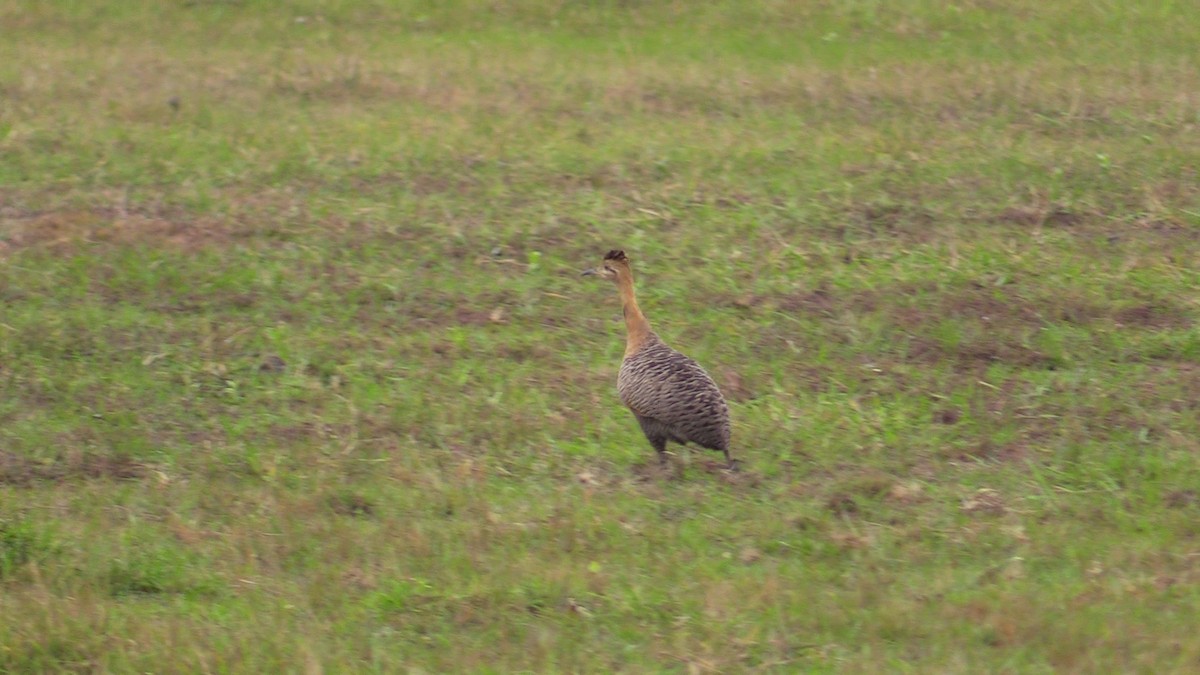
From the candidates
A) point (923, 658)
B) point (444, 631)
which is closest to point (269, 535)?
point (444, 631)

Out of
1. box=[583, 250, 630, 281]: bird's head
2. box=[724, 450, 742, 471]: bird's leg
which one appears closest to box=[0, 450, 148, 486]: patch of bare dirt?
box=[583, 250, 630, 281]: bird's head

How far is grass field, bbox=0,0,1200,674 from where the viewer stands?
18.3ft

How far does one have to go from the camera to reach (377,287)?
935 centimetres

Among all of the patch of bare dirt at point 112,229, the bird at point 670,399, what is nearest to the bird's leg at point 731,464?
the bird at point 670,399

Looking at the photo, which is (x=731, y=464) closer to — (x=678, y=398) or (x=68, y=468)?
(x=678, y=398)

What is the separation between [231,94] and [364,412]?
634 cm

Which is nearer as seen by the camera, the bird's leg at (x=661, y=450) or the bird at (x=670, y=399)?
the bird at (x=670, y=399)

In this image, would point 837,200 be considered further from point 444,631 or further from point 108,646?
point 108,646

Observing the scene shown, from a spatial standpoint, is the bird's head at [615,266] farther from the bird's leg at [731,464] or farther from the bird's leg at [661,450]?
the bird's leg at [731,464]

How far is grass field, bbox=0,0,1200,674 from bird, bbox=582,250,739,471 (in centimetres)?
22

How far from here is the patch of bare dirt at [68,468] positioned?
23.1 ft

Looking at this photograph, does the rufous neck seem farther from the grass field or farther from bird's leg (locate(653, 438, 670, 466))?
bird's leg (locate(653, 438, 670, 466))

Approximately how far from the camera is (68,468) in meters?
7.12

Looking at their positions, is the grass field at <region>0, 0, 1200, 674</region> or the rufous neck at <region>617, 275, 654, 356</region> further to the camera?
the rufous neck at <region>617, 275, 654, 356</region>
